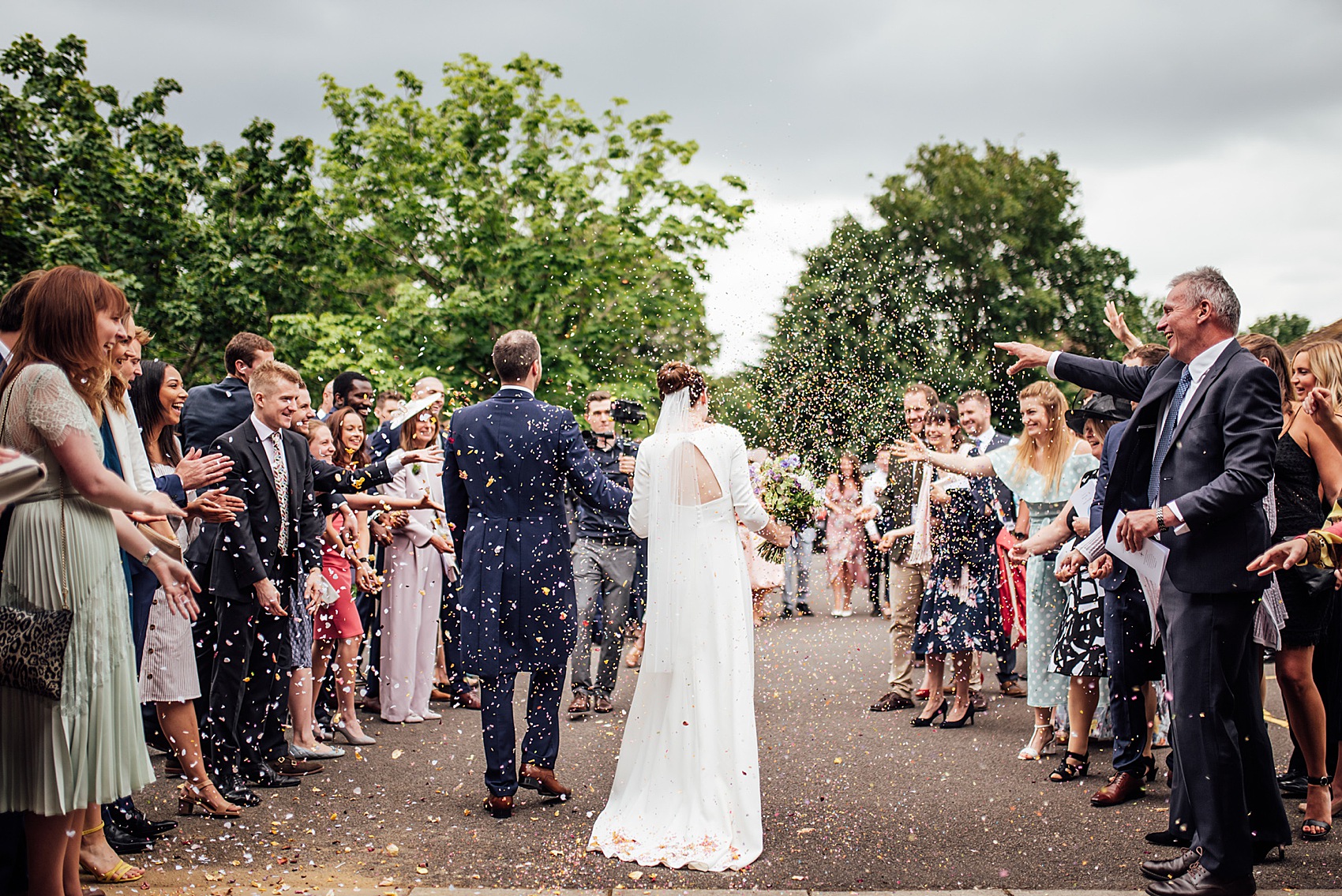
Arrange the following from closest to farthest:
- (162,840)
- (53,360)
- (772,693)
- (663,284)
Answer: (53,360) → (162,840) → (772,693) → (663,284)

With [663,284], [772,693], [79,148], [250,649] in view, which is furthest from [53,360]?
[79,148]

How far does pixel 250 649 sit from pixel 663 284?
14.9 m

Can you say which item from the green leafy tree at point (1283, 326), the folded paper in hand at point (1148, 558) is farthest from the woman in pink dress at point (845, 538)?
the green leafy tree at point (1283, 326)

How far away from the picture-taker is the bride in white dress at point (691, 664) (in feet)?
16.2

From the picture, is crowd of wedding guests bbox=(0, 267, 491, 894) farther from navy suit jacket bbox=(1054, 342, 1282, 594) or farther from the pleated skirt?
navy suit jacket bbox=(1054, 342, 1282, 594)

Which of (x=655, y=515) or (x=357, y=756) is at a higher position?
(x=655, y=515)

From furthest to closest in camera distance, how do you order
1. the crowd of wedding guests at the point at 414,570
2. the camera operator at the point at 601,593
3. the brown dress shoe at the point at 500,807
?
the camera operator at the point at 601,593, the brown dress shoe at the point at 500,807, the crowd of wedding guests at the point at 414,570

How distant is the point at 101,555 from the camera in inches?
152

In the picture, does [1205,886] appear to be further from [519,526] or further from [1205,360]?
[519,526]

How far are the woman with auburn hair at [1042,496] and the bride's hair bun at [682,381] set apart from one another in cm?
165

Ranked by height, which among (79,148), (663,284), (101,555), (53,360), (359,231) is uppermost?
(79,148)

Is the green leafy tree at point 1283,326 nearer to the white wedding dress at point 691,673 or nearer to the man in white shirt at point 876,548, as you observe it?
the man in white shirt at point 876,548

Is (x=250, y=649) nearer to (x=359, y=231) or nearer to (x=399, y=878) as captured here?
(x=399, y=878)

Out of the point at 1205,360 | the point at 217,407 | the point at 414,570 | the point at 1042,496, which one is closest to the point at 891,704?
the point at 1042,496
